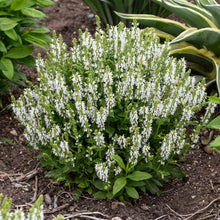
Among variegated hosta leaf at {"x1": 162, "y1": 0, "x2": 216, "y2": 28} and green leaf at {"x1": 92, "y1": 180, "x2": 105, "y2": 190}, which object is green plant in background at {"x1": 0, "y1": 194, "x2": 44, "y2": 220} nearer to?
green leaf at {"x1": 92, "y1": 180, "x2": 105, "y2": 190}

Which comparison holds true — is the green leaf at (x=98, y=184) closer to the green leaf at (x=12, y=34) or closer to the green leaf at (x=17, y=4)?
the green leaf at (x=12, y=34)

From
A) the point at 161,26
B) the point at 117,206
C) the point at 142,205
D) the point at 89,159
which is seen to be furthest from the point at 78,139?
the point at 161,26

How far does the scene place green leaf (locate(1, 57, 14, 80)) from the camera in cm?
321

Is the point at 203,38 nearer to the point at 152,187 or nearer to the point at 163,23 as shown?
the point at 163,23

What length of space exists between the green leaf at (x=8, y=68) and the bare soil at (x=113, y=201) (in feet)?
2.23

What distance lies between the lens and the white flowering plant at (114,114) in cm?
239

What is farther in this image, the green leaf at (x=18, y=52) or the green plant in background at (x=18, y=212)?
the green leaf at (x=18, y=52)

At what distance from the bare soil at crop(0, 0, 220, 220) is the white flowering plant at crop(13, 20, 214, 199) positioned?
13cm

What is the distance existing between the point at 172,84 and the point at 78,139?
2.81 feet

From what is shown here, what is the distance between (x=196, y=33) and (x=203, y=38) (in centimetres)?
15

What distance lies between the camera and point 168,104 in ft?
8.04

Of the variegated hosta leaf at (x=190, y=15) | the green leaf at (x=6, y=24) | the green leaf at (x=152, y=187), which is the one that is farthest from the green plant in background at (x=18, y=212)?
the variegated hosta leaf at (x=190, y=15)

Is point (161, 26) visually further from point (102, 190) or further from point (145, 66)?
point (102, 190)

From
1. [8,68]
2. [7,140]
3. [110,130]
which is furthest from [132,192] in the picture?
[8,68]
